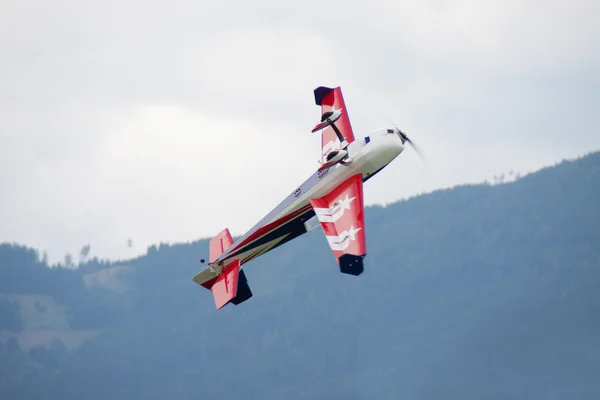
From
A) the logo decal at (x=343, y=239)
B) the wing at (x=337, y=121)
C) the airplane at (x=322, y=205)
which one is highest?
the wing at (x=337, y=121)

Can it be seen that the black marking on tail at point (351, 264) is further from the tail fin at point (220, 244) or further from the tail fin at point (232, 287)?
the tail fin at point (220, 244)

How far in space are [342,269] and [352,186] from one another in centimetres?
872

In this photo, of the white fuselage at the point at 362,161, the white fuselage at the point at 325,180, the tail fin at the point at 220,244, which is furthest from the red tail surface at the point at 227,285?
the white fuselage at the point at 362,161

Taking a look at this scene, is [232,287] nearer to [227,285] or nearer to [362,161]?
[227,285]

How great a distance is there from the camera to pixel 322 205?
6053 cm

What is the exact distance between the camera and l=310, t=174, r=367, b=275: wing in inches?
2131

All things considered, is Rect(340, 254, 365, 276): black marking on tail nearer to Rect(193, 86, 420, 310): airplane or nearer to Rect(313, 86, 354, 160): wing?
Rect(193, 86, 420, 310): airplane

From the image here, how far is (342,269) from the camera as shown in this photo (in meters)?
53.0

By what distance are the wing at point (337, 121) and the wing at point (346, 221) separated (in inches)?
192

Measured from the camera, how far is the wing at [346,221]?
2131 inches

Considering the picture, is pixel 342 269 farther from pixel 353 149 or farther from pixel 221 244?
pixel 221 244

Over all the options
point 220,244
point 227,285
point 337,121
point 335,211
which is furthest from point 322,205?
point 220,244

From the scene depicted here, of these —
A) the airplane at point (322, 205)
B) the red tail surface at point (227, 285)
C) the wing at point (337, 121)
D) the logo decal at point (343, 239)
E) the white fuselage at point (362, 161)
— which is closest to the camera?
the logo decal at point (343, 239)

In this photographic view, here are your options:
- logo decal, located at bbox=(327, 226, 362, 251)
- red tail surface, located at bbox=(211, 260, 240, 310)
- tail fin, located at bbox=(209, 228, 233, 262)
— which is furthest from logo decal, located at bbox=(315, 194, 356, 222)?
tail fin, located at bbox=(209, 228, 233, 262)
